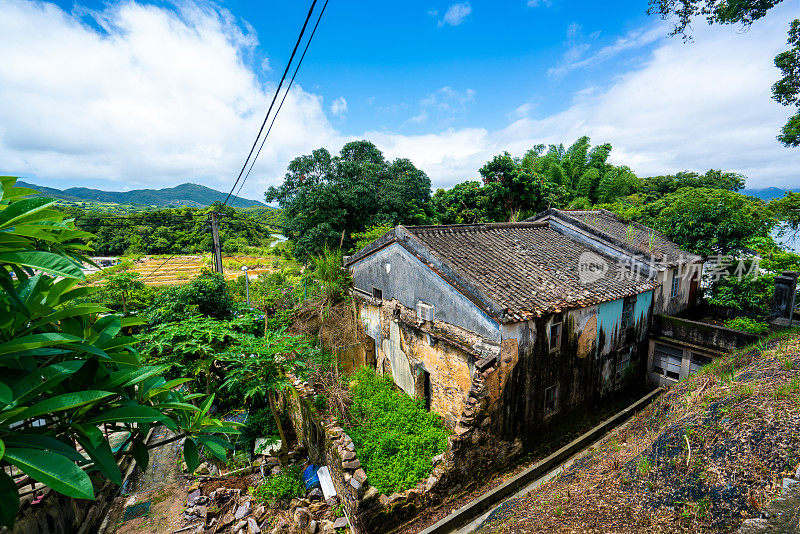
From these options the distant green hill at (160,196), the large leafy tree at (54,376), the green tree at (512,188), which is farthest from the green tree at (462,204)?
the distant green hill at (160,196)

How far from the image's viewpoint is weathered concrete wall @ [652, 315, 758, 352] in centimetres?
965

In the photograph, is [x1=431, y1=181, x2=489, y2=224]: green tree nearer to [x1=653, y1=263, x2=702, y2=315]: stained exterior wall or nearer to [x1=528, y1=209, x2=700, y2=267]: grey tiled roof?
[x1=528, y1=209, x2=700, y2=267]: grey tiled roof

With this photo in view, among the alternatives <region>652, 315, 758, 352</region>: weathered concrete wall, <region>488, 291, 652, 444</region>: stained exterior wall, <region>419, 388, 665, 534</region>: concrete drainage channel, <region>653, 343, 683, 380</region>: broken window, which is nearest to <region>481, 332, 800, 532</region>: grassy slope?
<region>419, 388, 665, 534</region>: concrete drainage channel

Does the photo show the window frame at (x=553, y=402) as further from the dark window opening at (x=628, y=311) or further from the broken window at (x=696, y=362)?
the broken window at (x=696, y=362)

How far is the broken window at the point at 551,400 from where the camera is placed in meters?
8.38

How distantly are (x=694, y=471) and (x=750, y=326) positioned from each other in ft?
29.4

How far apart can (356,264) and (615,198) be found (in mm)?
23630

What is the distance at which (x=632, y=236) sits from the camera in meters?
13.3

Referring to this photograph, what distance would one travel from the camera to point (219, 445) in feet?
5.90

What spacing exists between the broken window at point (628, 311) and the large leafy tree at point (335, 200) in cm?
1274

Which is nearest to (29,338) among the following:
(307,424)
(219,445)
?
(219,445)

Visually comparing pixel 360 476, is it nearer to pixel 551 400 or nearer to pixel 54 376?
pixel 551 400

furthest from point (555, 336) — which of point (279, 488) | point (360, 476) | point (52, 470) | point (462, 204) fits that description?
point (462, 204)

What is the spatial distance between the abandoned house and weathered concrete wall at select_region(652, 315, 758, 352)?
53 centimetres
